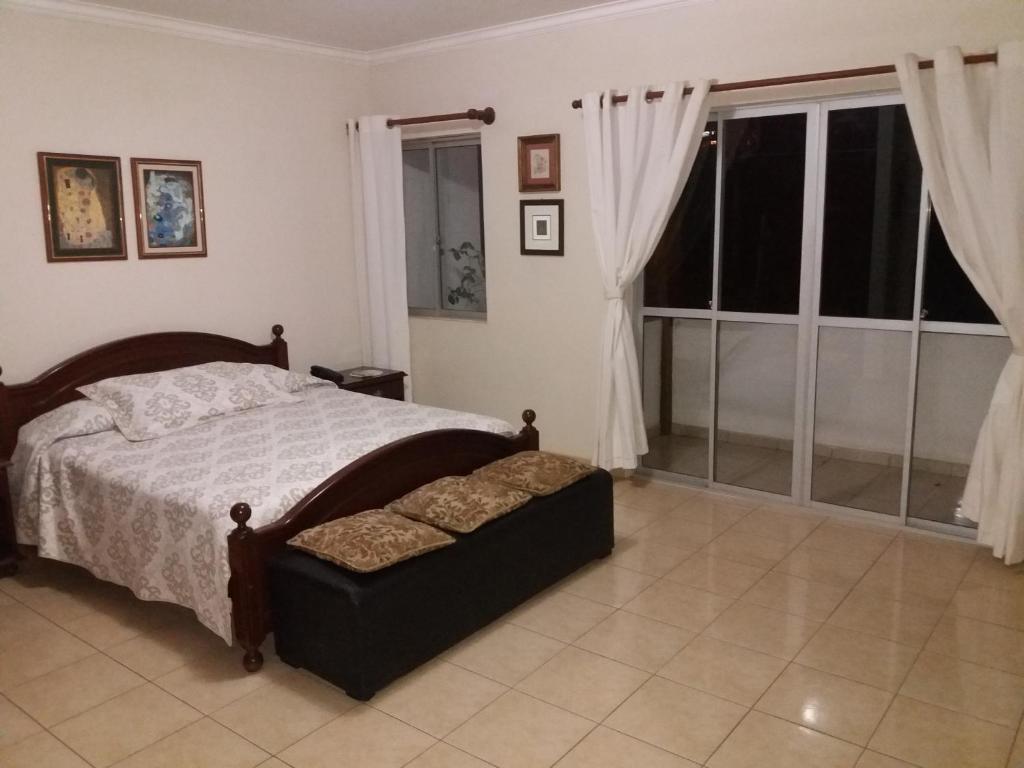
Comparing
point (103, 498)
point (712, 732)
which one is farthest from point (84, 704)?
point (712, 732)

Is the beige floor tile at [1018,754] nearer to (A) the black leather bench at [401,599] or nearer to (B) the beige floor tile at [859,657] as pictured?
(B) the beige floor tile at [859,657]

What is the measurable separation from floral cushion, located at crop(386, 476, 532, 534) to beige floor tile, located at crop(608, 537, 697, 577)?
71 centimetres

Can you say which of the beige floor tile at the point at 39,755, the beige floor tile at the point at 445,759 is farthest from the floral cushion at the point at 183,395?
the beige floor tile at the point at 445,759

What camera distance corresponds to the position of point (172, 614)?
3.26 m

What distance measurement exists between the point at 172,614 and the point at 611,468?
7.81 ft

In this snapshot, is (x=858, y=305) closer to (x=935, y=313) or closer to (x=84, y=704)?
(x=935, y=313)

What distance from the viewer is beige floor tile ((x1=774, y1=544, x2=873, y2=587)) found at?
3.46 metres

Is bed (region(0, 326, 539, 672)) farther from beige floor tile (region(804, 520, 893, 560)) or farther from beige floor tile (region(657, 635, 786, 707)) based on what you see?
beige floor tile (region(804, 520, 893, 560))

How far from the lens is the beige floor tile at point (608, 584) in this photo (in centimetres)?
334

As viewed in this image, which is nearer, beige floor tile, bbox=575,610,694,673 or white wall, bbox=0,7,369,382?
beige floor tile, bbox=575,610,694,673

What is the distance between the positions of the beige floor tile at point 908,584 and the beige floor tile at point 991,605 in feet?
0.16

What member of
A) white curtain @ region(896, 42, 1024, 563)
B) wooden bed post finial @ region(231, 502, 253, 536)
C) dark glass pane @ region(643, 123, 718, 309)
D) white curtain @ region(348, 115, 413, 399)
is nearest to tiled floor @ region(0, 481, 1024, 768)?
white curtain @ region(896, 42, 1024, 563)

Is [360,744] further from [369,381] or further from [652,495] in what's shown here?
[369,381]

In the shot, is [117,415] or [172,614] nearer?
[172,614]
